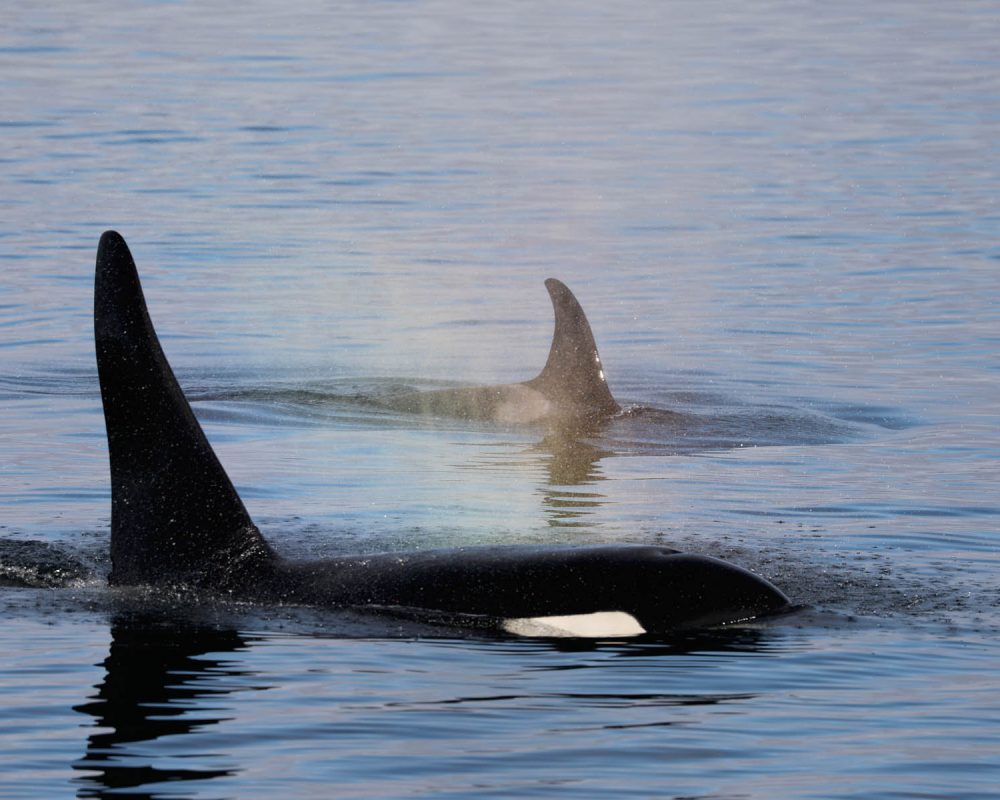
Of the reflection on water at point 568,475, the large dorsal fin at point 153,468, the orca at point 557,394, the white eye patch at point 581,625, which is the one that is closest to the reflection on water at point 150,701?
the large dorsal fin at point 153,468

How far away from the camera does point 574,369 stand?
19.3 m

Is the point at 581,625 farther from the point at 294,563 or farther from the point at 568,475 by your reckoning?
the point at 568,475

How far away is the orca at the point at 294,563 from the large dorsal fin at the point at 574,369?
8810mm

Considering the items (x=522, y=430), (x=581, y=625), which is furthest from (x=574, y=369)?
(x=581, y=625)

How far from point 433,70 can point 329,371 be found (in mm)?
49051

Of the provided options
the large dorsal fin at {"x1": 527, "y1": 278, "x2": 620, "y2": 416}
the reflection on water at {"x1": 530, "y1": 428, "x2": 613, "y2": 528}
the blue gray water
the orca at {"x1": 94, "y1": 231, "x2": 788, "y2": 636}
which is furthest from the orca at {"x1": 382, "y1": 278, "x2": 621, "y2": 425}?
the orca at {"x1": 94, "y1": 231, "x2": 788, "y2": 636}

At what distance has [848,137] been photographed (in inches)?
1925

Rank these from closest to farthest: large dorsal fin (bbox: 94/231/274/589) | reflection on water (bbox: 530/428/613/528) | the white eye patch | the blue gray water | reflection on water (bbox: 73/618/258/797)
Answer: reflection on water (bbox: 73/618/258/797)
the blue gray water
the white eye patch
large dorsal fin (bbox: 94/231/274/589)
reflection on water (bbox: 530/428/613/528)

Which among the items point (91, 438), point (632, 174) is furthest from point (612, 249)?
point (91, 438)

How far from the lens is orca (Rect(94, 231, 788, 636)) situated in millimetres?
9789

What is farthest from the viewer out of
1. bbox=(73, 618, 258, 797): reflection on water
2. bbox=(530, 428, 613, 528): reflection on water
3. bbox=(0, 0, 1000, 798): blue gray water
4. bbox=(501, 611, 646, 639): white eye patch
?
bbox=(530, 428, 613, 528): reflection on water

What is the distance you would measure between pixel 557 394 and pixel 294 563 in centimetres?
900

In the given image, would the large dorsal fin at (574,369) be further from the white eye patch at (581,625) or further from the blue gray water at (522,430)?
the white eye patch at (581,625)

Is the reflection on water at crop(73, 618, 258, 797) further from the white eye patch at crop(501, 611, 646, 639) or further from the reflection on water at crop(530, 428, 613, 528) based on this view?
the reflection on water at crop(530, 428, 613, 528)
